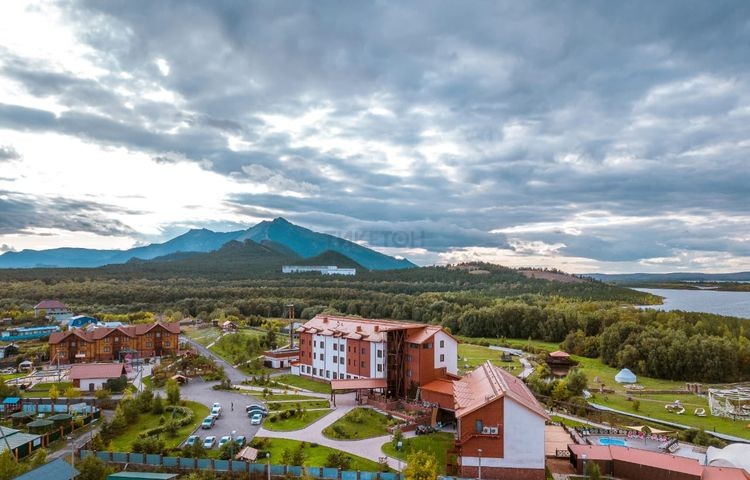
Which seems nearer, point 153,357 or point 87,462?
point 87,462

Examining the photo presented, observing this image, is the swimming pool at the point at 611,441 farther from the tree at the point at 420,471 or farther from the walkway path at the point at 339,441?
the tree at the point at 420,471

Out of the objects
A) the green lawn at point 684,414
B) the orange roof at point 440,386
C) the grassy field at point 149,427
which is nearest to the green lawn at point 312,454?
the grassy field at point 149,427

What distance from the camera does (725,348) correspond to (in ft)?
192

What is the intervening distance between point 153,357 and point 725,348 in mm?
66525

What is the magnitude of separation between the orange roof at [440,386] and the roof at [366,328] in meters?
3.57

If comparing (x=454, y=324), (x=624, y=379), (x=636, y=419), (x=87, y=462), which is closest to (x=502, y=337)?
(x=454, y=324)

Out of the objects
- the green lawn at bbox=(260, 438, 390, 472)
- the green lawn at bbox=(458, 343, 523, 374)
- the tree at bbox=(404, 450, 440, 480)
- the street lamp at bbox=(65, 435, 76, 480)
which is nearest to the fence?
the street lamp at bbox=(65, 435, 76, 480)

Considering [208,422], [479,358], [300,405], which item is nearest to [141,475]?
[208,422]

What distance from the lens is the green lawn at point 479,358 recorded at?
59906mm

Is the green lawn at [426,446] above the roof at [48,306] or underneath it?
underneath

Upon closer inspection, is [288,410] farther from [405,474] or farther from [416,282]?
[416,282]

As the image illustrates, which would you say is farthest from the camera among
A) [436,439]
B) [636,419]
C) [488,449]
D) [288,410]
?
[636,419]

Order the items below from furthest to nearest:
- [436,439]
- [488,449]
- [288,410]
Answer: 1. [288,410]
2. [436,439]
3. [488,449]

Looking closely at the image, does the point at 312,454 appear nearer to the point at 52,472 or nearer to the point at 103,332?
the point at 52,472
